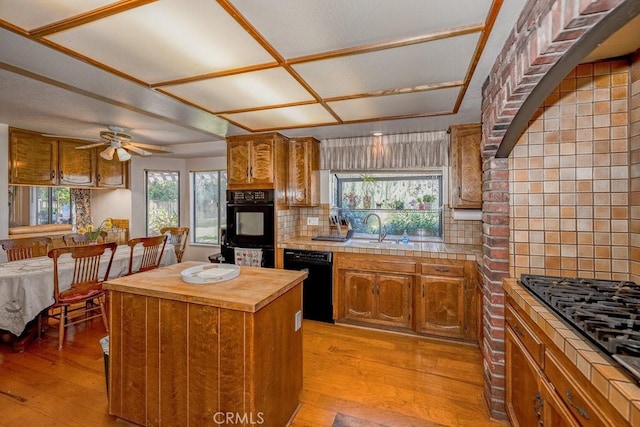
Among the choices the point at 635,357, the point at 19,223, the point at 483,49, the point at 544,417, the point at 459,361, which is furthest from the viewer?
the point at 19,223

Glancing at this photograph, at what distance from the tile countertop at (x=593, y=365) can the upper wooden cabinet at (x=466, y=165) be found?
175cm

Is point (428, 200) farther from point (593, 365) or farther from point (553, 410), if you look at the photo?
point (593, 365)

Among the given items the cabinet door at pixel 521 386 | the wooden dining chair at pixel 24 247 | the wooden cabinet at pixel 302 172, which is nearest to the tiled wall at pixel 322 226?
the wooden cabinet at pixel 302 172

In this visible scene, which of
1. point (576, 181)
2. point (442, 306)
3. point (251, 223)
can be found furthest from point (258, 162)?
point (576, 181)

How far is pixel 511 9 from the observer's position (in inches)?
50.0

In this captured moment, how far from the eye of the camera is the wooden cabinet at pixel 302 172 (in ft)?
12.1

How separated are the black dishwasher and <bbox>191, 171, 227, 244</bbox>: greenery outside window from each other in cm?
235

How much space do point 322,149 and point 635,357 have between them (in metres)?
3.39

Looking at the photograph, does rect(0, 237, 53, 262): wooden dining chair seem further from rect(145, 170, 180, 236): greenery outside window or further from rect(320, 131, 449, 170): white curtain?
rect(320, 131, 449, 170): white curtain

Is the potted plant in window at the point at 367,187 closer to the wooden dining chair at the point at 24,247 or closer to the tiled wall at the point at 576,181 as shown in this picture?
the tiled wall at the point at 576,181

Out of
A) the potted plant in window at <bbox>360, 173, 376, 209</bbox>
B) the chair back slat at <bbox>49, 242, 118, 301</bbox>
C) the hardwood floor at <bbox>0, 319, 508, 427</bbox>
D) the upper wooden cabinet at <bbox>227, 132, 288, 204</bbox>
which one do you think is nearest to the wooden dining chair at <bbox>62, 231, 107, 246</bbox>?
the chair back slat at <bbox>49, 242, 118, 301</bbox>

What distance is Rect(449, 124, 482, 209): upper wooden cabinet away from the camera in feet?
9.60

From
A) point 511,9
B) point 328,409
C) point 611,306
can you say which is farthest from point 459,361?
point 511,9

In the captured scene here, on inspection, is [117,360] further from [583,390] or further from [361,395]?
[583,390]
